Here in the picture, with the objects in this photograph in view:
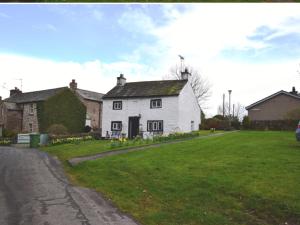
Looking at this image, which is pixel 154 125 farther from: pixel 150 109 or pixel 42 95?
pixel 42 95

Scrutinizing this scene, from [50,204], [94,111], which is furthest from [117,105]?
[50,204]

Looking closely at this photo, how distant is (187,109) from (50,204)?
104ft

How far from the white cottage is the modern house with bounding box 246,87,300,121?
1194 centimetres

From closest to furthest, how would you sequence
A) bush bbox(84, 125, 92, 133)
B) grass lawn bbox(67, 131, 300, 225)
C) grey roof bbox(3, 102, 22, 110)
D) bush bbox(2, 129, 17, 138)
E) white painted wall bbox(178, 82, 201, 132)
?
1. grass lawn bbox(67, 131, 300, 225)
2. white painted wall bbox(178, 82, 201, 132)
3. bush bbox(2, 129, 17, 138)
4. bush bbox(84, 125, 92, 133)
5. grey roof bbox(3, 102, 22, 110)

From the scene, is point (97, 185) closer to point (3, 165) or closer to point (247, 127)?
point (3, 165)

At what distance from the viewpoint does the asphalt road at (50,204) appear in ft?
29.1

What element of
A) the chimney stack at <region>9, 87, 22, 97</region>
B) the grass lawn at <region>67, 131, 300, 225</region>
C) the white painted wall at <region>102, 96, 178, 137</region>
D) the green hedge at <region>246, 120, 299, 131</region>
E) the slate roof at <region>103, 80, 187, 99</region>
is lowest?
the grass lawn at <region>67, 131, 300, 225</region>

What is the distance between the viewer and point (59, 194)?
38.7ft

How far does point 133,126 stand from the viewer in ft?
135

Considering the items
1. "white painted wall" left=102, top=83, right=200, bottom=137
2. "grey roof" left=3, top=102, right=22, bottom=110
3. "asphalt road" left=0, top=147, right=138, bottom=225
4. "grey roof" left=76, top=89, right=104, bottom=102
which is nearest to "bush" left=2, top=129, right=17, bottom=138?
"grey roof" left=3, top=102, right=22, bottom=110

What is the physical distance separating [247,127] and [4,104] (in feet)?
112

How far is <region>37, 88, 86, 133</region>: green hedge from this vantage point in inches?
1959

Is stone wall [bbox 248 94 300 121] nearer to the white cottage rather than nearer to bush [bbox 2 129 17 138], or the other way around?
the white cottage

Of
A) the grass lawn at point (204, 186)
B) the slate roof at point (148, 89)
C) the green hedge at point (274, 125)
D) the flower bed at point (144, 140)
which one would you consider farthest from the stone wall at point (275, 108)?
the grass lawn at point (204, 186)
